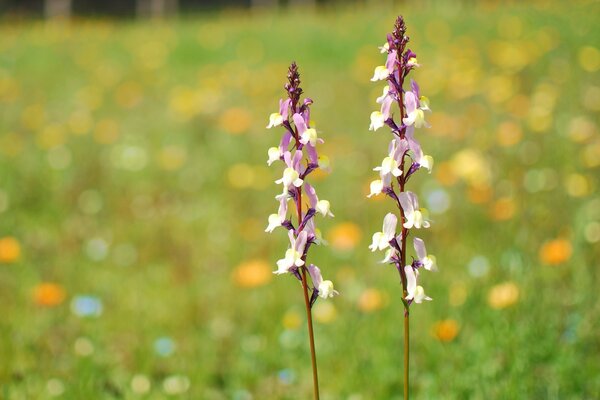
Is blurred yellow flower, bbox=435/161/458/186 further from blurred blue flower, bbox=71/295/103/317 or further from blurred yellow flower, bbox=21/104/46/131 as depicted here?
blurred yellow flower, bbox=21/104/46/131

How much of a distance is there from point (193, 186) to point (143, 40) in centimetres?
643

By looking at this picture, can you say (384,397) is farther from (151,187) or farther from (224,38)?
(224,38)

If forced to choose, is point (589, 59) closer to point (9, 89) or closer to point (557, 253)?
point (557, 253)

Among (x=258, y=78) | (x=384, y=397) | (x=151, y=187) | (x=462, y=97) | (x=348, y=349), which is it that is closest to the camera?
(x=384, y=397)

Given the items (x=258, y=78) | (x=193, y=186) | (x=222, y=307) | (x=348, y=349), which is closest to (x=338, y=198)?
(x=193, y=186)

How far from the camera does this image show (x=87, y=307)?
2.89 m

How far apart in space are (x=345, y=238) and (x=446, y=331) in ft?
3.50

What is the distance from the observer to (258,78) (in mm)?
7438

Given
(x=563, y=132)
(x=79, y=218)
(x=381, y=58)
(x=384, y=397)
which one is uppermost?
(x=381, y=58)

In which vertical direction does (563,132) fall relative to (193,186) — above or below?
above

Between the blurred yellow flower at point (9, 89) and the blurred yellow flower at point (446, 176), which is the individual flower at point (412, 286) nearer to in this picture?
the blurred yellow flower at point (446, 176)

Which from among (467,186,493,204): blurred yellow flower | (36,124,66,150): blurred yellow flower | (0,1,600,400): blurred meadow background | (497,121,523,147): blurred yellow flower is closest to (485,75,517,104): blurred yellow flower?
(0,1,600,400): blurred meadow background

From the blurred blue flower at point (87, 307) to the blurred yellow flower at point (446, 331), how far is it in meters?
1.45

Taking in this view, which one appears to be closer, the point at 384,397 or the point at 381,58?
the point at 384,397
